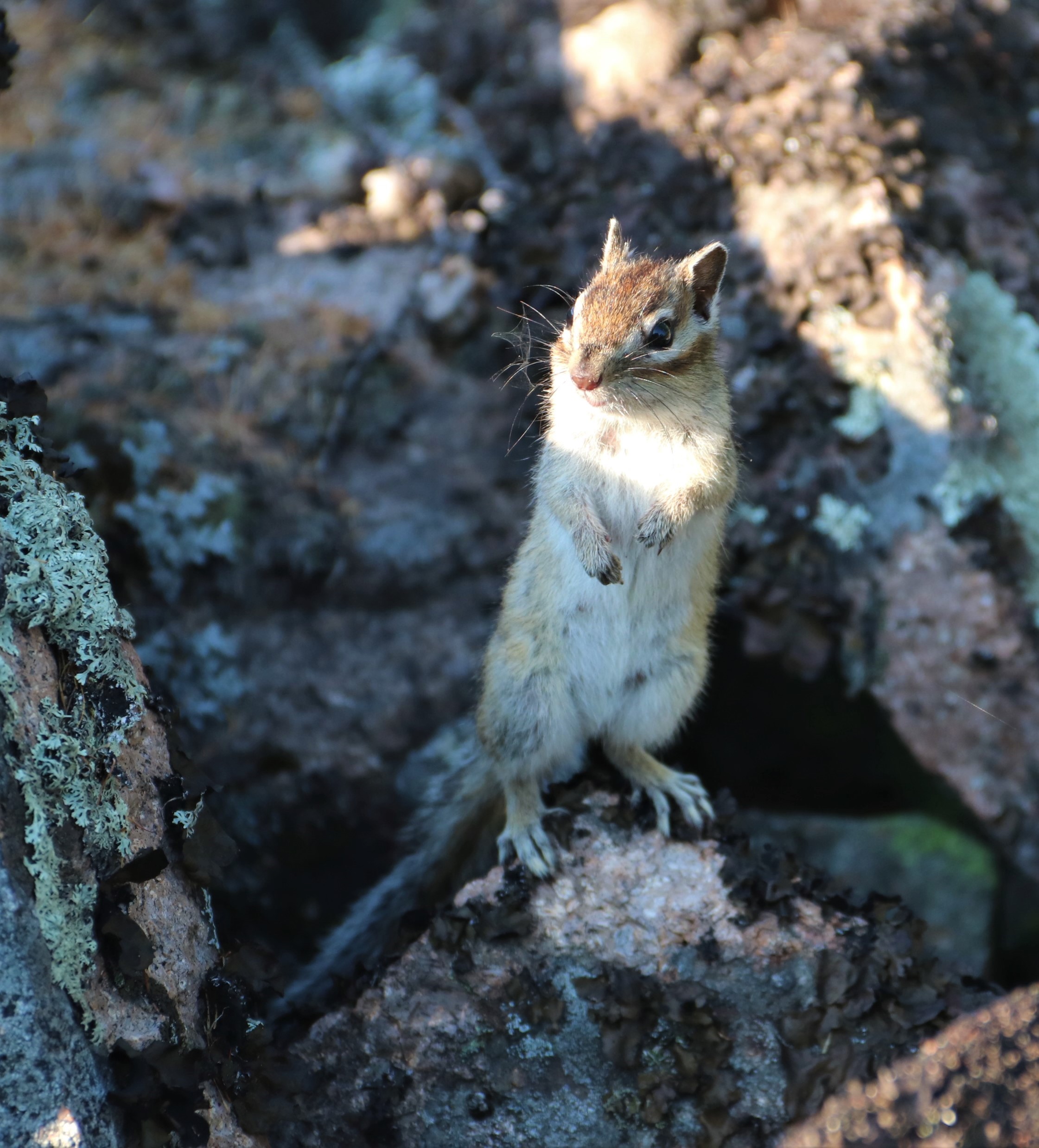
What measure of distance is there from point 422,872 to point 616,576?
144 centimetres

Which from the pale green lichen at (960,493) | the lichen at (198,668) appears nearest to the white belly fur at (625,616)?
the pale green lichen at (960,493)

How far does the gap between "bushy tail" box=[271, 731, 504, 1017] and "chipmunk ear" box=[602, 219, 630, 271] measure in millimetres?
1959

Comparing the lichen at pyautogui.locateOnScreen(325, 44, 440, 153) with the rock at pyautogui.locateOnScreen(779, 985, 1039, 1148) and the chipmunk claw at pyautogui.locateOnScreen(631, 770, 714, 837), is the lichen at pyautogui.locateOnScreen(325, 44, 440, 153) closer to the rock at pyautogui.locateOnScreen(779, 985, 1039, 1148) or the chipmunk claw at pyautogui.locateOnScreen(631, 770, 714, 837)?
the chipmunk claw at pyautogui.locateOnScreen(631, 770, 714, 837)

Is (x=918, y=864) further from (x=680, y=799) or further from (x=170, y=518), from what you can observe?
(x=170, y=518)

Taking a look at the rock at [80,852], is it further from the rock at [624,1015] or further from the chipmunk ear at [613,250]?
the chipmunk ear at [613,250]

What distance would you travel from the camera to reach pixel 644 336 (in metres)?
3.69

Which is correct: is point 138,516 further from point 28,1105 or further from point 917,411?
point 917,411

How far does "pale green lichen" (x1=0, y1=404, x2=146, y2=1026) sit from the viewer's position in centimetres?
258

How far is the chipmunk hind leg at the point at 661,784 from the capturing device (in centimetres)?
404

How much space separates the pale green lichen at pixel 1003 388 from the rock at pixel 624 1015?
2217 millimetres

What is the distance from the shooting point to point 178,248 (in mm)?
5906

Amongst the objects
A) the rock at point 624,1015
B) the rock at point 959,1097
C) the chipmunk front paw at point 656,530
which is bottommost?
the rock at point 624,1015

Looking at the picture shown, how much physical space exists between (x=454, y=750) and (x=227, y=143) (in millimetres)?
4055

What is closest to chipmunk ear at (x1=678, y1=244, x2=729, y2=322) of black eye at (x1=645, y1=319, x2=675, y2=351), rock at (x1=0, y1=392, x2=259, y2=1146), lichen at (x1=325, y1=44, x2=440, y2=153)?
black eye at (x1=645, y1=319, x2=675, y2=351)
